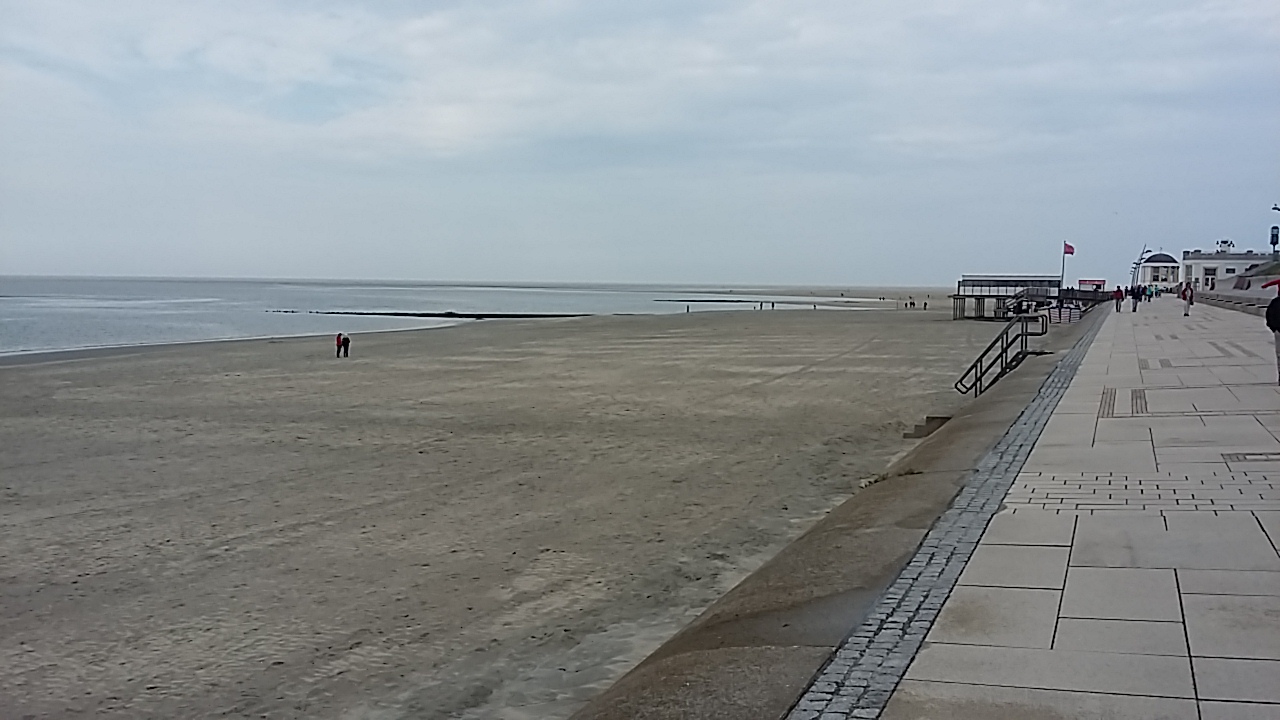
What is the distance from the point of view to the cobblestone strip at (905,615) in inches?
161

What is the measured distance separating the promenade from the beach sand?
5.87ft

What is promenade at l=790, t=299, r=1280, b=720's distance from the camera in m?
4.03

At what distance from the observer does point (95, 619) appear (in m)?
7.09

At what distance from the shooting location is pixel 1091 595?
534cm

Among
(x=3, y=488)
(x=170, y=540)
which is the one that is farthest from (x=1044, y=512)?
(x=3, y=488)

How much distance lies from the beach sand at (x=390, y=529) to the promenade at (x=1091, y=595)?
179 cm

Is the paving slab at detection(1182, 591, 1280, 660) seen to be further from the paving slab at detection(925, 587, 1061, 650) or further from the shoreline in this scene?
the shoreline

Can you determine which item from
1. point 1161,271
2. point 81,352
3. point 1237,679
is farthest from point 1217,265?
point 1237,679

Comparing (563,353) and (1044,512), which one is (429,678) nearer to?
(1044,512)

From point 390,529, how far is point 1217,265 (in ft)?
394

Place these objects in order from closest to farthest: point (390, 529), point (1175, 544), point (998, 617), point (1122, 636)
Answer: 1. point (1122, 636)
2. point (998, 617)
3. point (1175, 544)
4. point (390, 529)

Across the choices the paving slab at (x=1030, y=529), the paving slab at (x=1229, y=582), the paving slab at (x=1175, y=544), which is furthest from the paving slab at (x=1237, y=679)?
the paving slab at (x=1030, y=529)

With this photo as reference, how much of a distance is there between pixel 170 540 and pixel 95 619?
2.15m

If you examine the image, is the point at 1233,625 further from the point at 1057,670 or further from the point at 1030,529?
the point at 1030,529
